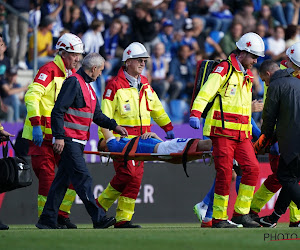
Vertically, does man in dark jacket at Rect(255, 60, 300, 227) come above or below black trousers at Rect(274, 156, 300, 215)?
above

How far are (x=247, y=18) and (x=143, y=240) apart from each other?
14306 mm

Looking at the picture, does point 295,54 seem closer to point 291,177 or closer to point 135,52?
point 291,177

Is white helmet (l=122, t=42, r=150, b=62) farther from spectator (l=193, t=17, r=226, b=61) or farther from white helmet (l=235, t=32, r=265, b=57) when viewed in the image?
spectator (l=193, t=17, r=226, b=61)

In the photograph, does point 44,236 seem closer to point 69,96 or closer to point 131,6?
point 69,96

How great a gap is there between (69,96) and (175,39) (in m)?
10.7

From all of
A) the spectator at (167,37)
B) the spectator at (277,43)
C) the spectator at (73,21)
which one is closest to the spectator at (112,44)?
the spectator at (73,21)

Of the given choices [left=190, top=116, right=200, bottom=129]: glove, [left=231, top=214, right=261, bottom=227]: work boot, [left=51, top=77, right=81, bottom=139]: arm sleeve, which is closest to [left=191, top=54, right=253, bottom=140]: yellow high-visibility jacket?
[left=190, top=116, right=200, bottom=129]: glove

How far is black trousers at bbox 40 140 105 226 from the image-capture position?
10305 millimetres

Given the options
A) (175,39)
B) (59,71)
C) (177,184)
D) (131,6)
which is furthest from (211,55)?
(59,71)

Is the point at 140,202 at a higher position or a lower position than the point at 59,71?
lower

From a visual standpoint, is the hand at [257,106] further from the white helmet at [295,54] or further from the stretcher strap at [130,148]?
the stretcher strap at [130,148]

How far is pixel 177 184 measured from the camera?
14836 mm

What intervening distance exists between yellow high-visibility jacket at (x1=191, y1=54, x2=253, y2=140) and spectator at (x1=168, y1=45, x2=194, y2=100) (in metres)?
8.79

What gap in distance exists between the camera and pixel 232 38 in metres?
21.0
